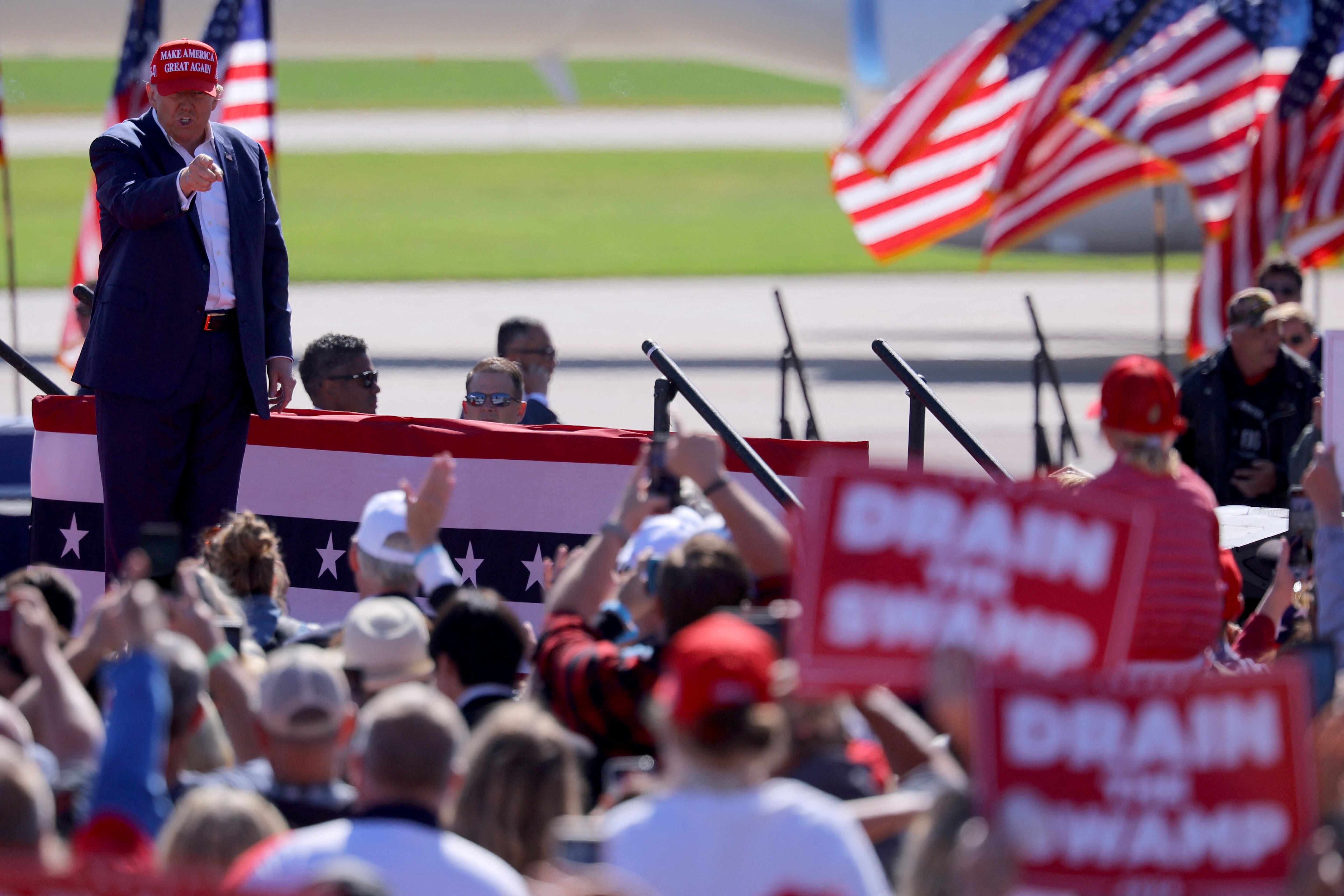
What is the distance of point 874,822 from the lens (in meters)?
3.45

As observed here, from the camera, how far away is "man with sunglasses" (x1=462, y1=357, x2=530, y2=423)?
7.85m

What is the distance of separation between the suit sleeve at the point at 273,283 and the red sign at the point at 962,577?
361cm

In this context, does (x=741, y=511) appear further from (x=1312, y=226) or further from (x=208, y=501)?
(x=1312, y=226)

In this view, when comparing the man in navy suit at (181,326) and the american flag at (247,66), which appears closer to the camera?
the man in navy suit at (181,326)

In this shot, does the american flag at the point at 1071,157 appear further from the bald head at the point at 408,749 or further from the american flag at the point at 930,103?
the bald head at the point at 408,749

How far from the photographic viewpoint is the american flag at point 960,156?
1406 cm

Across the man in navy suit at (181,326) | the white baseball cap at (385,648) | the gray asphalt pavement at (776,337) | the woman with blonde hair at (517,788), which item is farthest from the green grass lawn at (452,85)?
the woman with blonde hair at (517,788)

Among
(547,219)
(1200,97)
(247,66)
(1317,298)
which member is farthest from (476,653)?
(547,219)

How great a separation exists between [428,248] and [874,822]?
32.2 m

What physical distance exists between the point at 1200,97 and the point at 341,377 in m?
7.76

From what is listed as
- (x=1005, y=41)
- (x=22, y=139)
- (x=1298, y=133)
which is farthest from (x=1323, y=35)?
(x=22, y=139)

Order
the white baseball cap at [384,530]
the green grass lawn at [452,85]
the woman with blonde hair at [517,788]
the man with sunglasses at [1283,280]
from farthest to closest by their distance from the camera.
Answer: the green grass lawn at [452,85]
the man with sunglasses at [1283,280]
the white baseball cap at [384,530]
the woman with blonde hair at [517,788]

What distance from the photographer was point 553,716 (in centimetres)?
432

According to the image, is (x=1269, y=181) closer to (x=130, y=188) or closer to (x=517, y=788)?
(x=130, y=188)
